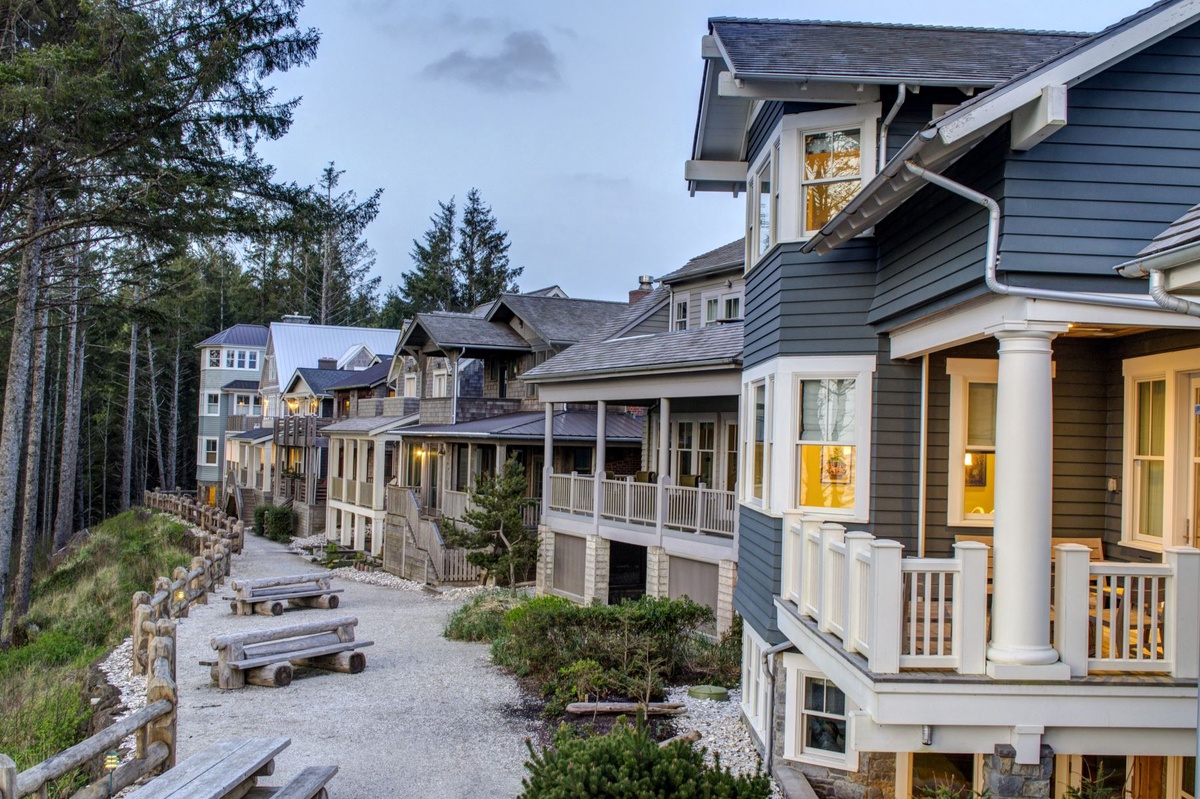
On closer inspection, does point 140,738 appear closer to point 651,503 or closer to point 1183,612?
point 1183,612

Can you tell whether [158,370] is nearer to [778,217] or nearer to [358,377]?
[358,377]

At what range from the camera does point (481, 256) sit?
6994cm

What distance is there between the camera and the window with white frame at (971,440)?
8.83 meters

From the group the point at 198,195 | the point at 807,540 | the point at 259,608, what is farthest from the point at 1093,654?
the point at 259,608

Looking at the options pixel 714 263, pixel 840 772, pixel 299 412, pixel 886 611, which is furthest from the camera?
pixel 299 412

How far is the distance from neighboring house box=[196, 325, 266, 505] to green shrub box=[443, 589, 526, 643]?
42.1m

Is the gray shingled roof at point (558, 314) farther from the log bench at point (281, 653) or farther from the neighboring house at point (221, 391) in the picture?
the neighboring house at point (221, 391)

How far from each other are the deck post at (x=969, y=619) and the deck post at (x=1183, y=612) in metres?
0.55

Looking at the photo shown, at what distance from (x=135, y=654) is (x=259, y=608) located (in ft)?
19.3

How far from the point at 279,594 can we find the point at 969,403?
15892 mm

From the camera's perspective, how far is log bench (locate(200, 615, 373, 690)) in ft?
44.4

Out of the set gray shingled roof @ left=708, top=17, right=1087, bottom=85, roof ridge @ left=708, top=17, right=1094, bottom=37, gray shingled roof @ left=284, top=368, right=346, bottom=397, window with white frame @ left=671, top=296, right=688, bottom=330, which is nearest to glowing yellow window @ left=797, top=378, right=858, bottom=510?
gray shingled roof @ left=708, top=17, right=1087, bottom=85

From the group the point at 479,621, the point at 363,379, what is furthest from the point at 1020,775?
the point at 363,379

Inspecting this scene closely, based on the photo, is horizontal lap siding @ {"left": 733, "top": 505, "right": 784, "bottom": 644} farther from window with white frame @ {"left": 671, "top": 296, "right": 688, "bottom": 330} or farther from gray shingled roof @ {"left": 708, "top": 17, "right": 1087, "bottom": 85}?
window with white frame @ {"left": 671, "top": 296, "right": 688, "bottom": 330}
